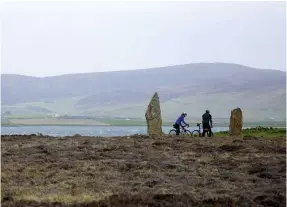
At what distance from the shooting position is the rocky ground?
48.8 feet

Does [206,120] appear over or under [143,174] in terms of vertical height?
over

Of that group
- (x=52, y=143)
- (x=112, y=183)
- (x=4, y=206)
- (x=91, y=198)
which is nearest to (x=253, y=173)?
(x=112, y=183)

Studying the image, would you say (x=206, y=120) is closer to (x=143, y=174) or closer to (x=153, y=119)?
(x=153, y=119)

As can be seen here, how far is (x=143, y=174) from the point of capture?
757 inches

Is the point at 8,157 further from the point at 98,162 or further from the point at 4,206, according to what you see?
the point at 4,206

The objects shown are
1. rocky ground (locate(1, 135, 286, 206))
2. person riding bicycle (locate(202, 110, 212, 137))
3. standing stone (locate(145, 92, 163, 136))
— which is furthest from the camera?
standing stone (locate(145, 92, 163, 136))

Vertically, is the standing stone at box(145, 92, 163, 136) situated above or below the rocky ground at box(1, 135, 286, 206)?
above

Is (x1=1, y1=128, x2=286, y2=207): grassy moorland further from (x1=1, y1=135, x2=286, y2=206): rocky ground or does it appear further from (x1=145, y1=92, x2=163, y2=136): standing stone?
(x1=145, y1=92, x2=163, y2=136): standing stone

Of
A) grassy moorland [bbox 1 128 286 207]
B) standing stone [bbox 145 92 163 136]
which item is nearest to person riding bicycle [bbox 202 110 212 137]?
standing stone [bbox 145 92 163 136]

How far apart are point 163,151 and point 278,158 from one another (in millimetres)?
5147

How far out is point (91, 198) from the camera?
14805 millimetres

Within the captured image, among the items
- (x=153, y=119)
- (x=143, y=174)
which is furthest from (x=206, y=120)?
(x=143, y=174)

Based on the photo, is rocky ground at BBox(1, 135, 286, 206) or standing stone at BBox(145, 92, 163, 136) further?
standing stone at BBox(145, 92, 163, 136)

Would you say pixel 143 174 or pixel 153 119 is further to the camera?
pixel 153 119
